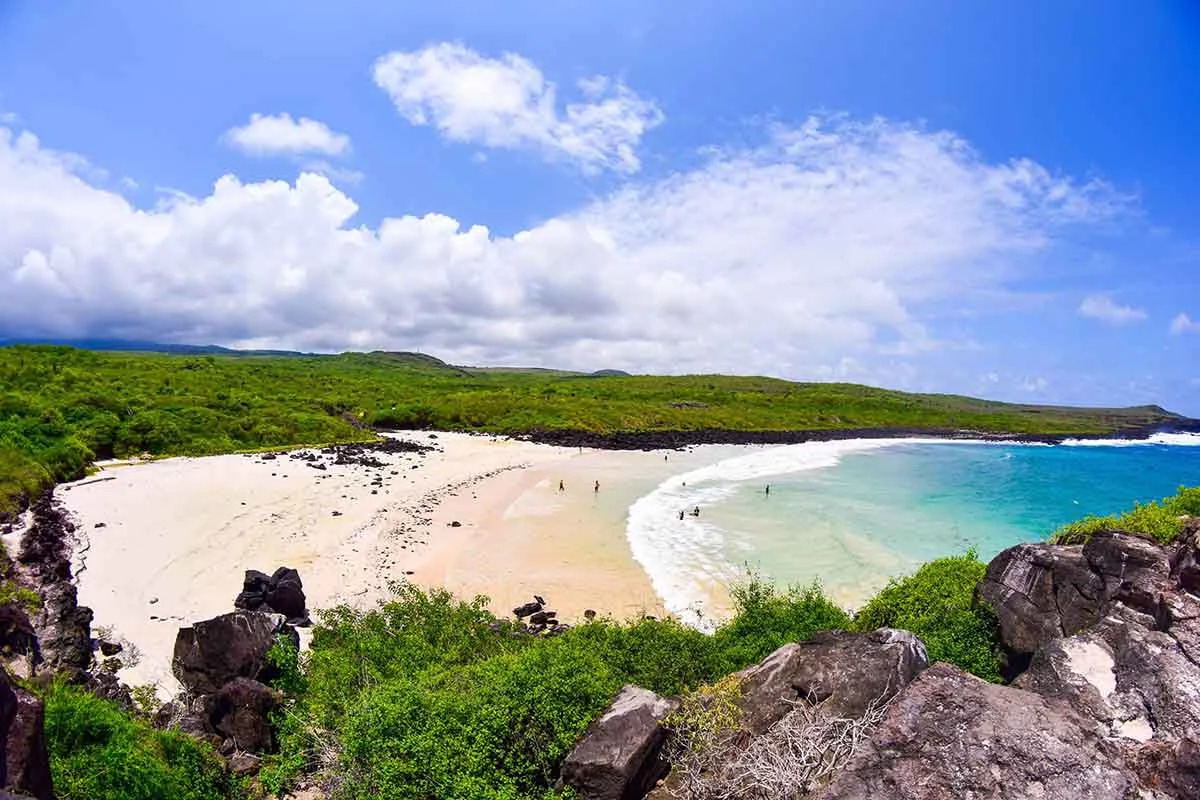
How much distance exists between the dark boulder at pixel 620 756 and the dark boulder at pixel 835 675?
1.32 meters

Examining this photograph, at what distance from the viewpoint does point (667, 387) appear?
145 meters

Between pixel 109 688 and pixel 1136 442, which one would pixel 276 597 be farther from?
pixel 1136 442

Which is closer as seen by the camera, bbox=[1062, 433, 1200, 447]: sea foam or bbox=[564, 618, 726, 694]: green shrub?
bbox=[564, 618, 726, 694]: green shrub

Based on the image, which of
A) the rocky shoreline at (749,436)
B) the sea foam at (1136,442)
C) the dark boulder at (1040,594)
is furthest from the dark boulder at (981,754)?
the sea foam at (1136,442)

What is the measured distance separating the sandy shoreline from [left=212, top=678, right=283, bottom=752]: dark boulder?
3.34 meters

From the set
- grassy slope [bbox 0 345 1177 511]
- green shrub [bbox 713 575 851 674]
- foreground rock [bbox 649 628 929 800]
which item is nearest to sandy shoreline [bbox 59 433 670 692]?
grassy slope [bbox 0 345 1177 511]

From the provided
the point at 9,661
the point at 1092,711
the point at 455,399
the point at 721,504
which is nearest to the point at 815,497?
the point at 721,504

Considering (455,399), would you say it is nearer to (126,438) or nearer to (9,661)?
(126,438)

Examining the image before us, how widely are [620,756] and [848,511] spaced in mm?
36448

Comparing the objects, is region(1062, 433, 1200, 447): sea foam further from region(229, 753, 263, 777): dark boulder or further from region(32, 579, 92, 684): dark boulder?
region(32, 579, 92, 684): dark boulder

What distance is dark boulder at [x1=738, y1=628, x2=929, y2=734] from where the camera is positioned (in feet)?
26.2

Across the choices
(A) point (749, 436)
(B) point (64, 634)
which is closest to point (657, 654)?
(B) point (64, 634)

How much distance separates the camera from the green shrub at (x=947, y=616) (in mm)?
10883

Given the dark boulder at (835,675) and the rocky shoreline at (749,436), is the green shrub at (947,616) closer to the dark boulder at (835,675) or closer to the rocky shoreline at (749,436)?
the dark boulder at (835,675)
